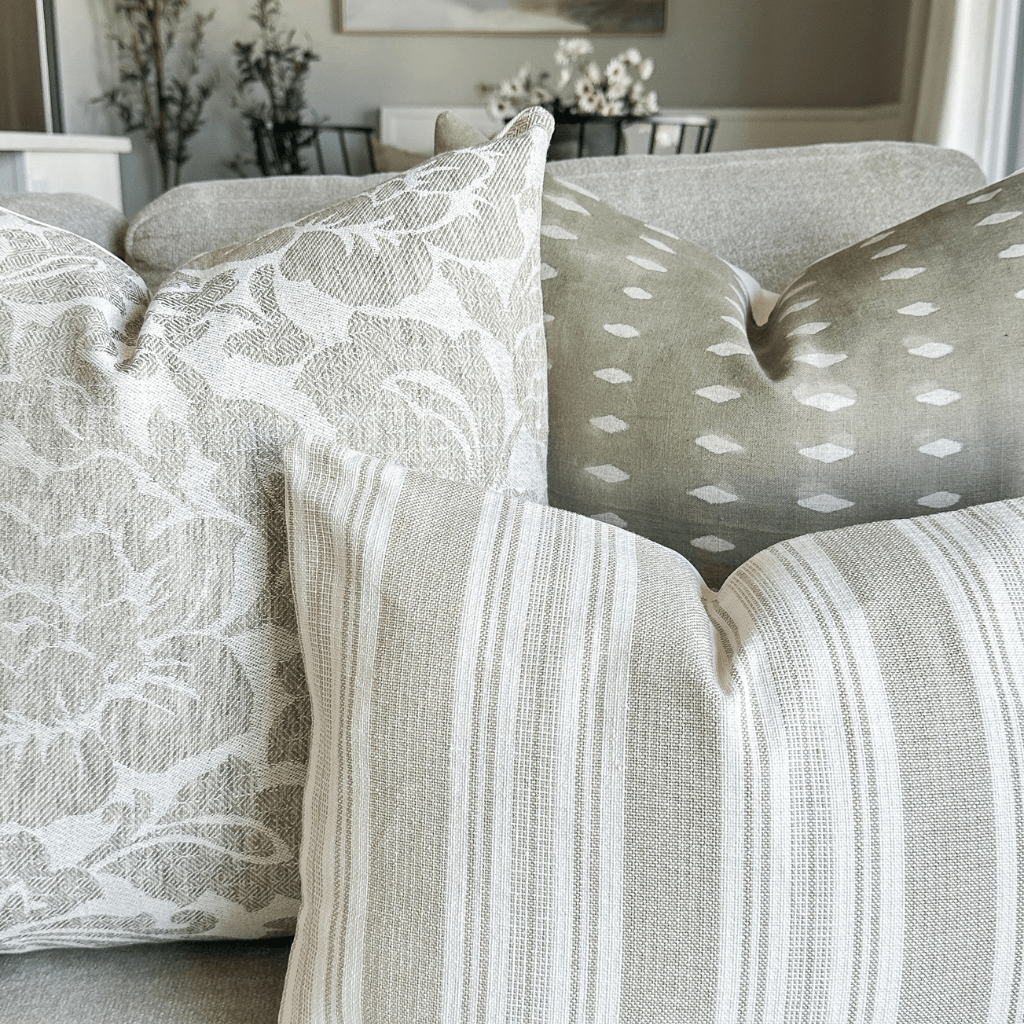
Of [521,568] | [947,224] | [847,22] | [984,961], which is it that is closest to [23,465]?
[521,568]

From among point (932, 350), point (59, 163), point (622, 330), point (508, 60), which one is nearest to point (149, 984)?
point (622, 330)

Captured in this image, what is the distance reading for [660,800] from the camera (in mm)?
442

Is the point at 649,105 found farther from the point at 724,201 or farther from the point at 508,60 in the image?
the point at 724,201

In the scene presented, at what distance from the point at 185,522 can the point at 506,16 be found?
425cm

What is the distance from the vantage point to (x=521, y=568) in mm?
492

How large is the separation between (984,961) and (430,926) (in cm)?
25

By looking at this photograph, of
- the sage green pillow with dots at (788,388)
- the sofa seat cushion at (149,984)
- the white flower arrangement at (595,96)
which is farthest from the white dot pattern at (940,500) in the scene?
the white flower arrangement at (595,96)

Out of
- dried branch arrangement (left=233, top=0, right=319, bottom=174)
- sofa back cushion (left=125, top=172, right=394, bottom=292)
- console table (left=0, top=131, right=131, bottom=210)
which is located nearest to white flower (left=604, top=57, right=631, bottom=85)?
console table (left=0, top=131, right=131, bottom=210)

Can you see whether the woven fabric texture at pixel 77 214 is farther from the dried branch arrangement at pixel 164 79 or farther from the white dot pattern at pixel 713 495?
the dried branch arrangement at pixel 164 79

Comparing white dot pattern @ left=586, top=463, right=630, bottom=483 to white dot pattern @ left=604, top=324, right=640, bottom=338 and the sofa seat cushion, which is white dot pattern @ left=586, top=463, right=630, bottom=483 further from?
the sofa seat cushion

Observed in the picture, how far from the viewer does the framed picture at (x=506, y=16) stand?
164 inches

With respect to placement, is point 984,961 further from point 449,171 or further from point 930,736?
Answer: point 449,171

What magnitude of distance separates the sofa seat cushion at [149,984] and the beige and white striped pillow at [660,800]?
0.32 ft

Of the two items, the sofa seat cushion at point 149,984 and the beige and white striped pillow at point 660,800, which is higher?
the beige and white striped pillow at point 660,800
